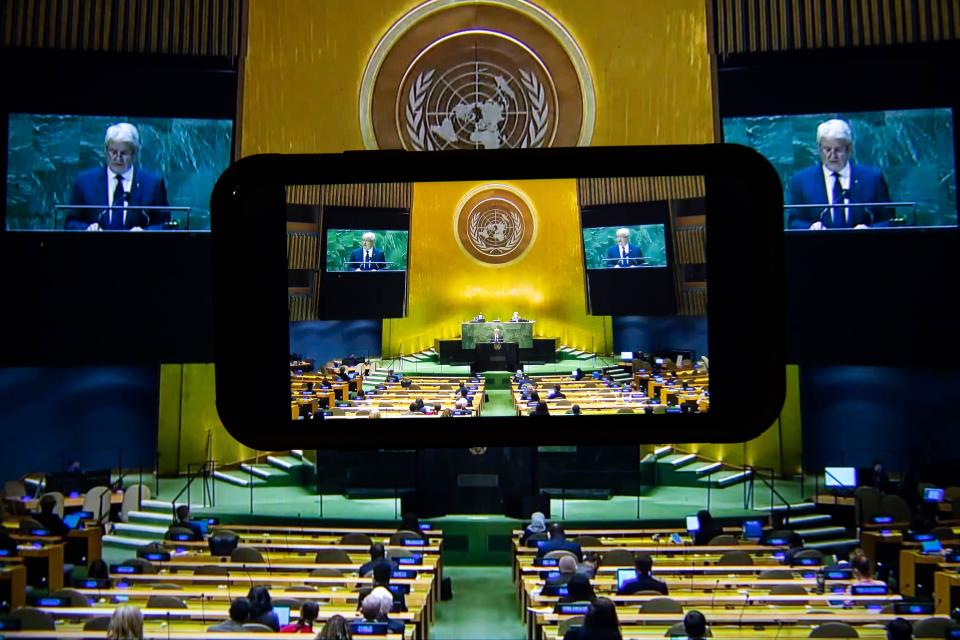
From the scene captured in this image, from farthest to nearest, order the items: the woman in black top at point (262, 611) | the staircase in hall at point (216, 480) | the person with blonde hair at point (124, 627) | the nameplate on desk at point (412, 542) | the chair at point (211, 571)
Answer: the staircase in hall at point (216, 480) < the nameplate on desk at point (412, 542) < the chair at point (211, 571) < the woman in black top at point (262, 611) < the person with blonde hair at point (124, 627)

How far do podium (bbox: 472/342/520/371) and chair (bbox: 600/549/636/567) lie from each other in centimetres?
738

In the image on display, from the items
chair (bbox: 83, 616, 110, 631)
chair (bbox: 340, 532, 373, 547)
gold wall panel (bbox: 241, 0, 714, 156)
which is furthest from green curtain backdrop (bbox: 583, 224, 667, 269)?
gold wall panel (bbox: 241, 0, 714, 156)

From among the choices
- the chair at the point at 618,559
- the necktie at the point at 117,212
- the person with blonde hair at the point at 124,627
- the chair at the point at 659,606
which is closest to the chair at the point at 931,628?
the chair at the point at 659,606

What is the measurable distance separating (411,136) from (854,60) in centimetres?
667

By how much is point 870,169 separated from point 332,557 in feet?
23.1

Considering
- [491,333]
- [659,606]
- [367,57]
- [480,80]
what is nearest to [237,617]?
[659,606]

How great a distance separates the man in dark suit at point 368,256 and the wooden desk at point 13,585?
717 cm

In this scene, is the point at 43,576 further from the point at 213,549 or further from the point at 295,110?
the point at 295,110

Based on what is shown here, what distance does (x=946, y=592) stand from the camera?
24.8 feet

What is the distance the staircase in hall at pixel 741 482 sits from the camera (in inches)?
434

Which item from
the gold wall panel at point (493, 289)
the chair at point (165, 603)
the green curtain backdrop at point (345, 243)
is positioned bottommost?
the chair at point (165, 603)

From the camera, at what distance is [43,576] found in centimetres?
869

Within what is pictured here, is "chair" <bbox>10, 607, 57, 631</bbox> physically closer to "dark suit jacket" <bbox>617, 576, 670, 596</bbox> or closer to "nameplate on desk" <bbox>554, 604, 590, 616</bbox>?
"nameplate on desk" <bbox>554, 604, 590, 616</bbox>

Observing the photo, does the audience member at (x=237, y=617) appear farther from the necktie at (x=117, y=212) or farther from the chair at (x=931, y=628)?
the chair at (x=931, y=628)
